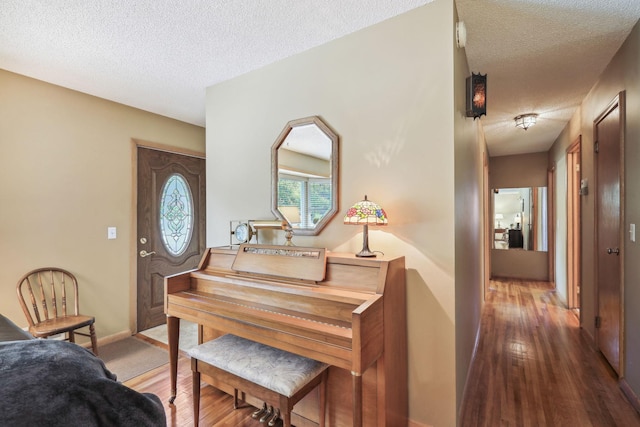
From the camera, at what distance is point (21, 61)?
2.28m

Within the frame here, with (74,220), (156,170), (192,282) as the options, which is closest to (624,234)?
(192,282)

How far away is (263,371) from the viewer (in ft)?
5.07

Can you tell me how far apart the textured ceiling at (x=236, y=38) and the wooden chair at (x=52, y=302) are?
5.65 feet

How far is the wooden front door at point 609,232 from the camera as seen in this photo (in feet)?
7.48

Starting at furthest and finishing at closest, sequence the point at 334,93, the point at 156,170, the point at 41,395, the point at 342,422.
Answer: the point at 156,170, the point at 334,93, the point at 342,422, the point at 41,395

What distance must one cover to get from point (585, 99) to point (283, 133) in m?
3.23

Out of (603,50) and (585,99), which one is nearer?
(603,50)

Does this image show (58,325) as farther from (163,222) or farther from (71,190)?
(163,222)

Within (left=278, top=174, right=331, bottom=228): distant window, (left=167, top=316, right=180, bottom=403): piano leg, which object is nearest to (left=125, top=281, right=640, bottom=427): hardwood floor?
(left=167, top=316, right=180, bottom=403): piano leg

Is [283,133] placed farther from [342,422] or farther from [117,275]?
[117,275]

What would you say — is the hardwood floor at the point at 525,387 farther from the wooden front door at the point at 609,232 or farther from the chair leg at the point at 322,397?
the chair leg at the point at 322,397

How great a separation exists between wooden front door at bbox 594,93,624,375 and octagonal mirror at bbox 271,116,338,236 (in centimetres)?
216

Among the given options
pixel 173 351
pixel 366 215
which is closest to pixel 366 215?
pixel 366 215

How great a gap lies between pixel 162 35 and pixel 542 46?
2.69 m
